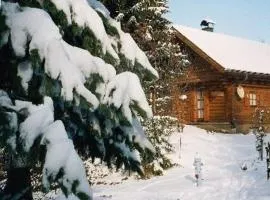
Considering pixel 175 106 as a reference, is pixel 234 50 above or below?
above

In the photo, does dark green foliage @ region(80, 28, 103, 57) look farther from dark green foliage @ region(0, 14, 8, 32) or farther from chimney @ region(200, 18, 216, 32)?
chimney @ region(200, 18, 216, 32)

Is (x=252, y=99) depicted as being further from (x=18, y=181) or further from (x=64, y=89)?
(x=64, y=89)

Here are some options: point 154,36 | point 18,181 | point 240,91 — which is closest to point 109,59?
point 18,181

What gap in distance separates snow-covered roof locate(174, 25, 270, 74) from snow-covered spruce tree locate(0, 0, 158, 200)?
19832 millimetres

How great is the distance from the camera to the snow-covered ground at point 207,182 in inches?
393

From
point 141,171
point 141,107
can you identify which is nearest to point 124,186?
point 141,171

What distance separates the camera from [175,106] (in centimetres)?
1800

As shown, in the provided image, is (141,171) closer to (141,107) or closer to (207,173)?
(141,107)

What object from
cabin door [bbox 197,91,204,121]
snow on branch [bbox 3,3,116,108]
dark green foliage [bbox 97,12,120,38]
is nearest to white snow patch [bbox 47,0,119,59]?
snow on branch [bbox 3,3,116,108]

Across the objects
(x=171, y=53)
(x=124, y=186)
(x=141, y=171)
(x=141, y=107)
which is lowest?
(x=124, y=186)

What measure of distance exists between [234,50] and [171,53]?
1404 centimetres

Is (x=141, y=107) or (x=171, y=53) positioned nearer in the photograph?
(x=141, y=107)

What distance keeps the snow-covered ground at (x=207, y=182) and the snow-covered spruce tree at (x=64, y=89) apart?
17.5 feet

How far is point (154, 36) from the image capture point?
1588cm
